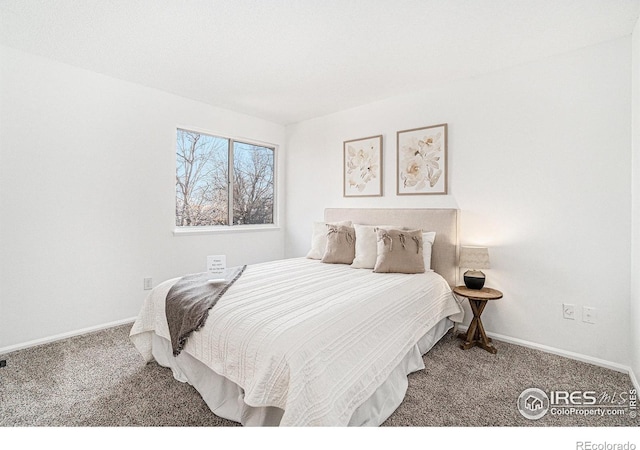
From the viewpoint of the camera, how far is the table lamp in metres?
2.63

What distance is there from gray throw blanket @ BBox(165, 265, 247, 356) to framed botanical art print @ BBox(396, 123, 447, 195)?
2158 millimetres

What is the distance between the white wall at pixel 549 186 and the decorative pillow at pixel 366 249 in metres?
0.71

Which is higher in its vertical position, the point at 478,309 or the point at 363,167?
the point at 363,167

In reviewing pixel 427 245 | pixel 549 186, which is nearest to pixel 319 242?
pixel 427 245

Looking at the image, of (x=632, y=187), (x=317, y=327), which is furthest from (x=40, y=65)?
(x=632, y=187)

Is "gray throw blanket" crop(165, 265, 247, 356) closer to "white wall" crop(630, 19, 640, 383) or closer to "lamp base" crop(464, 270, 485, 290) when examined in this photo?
"lamp base" crop(464, 270, 485, 290)

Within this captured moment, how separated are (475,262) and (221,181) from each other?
314 cm

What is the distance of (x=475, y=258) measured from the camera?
104 inches

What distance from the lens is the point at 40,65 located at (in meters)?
2.62

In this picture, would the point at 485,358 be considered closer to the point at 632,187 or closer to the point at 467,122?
the point at 632,187

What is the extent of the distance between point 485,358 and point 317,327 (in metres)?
1.68

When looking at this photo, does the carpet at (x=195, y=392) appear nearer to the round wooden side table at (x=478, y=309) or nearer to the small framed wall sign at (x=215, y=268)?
the round wooden side table at (x=478, y=309)

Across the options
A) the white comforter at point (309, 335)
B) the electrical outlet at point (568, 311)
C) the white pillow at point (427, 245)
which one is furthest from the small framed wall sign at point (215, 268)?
the electrical outlet at point (568, 311)

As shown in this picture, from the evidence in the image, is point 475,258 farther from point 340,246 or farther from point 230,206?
point 230,206
